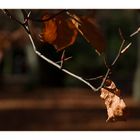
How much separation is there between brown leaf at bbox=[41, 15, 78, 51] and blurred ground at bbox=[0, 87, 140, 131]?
8306 mm

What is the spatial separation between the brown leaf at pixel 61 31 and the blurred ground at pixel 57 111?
831 centimetres

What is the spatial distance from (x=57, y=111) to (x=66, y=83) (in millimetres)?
4855

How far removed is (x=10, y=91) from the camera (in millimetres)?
18031

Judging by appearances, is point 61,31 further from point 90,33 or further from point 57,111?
point 57,111

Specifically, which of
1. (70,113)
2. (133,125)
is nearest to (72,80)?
(70,113)

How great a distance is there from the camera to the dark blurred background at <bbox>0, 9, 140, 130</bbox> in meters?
11.5

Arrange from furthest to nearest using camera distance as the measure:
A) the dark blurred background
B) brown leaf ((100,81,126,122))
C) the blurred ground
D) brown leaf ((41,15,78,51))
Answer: the dark blurred background
the blurred ground
brown leaf ((41,15,78,51))
brown leaf ((100,81,126,122))

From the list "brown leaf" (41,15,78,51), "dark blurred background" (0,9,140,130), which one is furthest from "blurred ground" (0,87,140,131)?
"brown leaf" (41,15,78,51)

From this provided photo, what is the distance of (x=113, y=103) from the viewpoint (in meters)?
1.21

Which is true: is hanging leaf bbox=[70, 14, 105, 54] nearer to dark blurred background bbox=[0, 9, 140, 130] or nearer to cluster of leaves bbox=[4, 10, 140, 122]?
cluster of leaves bbox=[4, 10, 140, 122]

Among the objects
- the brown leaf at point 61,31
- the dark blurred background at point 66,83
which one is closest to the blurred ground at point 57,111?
the dark blurred background at point 66,83

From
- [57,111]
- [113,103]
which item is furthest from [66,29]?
[57,111]
